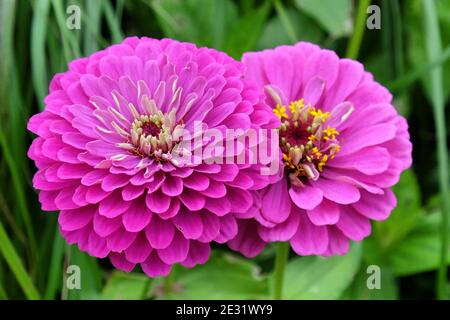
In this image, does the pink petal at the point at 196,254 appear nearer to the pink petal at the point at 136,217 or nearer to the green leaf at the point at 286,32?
the pink petal at the point at 136,217

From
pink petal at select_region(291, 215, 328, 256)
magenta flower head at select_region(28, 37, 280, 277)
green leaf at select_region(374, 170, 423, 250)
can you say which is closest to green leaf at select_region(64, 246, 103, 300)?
magenta flower head at select_region(28, 37, 280, 277)

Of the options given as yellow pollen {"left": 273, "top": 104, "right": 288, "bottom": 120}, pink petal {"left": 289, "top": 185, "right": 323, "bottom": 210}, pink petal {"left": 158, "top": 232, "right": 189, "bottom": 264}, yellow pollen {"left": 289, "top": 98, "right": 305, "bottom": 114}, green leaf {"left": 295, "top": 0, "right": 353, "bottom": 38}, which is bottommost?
pink petal {"left": 158, "top": 232, "right": 189, "bottom": 264}

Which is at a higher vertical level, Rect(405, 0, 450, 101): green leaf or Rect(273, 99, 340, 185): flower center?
Rect(405, 0, 450, 101): green leaf

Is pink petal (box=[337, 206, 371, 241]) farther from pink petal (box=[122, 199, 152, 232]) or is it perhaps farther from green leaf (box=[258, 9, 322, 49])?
green leaf (box=[258, 9, 322, 49])

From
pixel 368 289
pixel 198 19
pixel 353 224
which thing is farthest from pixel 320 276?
pixel 198 19

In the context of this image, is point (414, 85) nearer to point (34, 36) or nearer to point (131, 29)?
point (131, 29)
